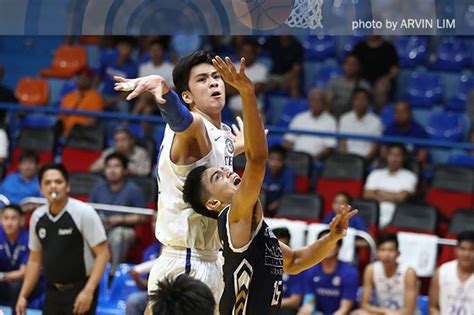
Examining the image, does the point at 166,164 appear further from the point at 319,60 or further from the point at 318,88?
the point at 319,60

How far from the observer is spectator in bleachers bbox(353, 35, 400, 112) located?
1425cm

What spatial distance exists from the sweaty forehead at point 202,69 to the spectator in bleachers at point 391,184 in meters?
5.91

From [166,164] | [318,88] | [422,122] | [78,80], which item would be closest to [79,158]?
[78,80]

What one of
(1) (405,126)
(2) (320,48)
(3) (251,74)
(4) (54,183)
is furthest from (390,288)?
(2) (320,48)

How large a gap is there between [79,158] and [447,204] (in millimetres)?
4807

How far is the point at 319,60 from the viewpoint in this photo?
50.2 feet

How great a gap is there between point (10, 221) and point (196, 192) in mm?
5659

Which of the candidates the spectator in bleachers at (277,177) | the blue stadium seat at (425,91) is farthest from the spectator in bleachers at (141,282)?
the blue stadium seat at (425,91)

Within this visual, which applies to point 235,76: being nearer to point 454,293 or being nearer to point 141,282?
point 454,293

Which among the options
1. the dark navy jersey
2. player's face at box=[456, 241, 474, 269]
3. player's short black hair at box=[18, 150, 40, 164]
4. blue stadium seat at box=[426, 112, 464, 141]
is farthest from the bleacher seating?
the dark navy jersey

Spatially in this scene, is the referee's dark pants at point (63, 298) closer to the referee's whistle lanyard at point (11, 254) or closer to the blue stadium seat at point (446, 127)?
the referee's whistle lanyard at point (11, 254)

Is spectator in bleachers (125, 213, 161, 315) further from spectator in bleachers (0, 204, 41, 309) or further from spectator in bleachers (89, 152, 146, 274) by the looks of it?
spectator in bleachers (0, 204, 41, 309)

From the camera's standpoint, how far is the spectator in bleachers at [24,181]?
13.2m

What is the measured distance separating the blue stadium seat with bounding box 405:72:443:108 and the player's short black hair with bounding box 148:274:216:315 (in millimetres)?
9982
